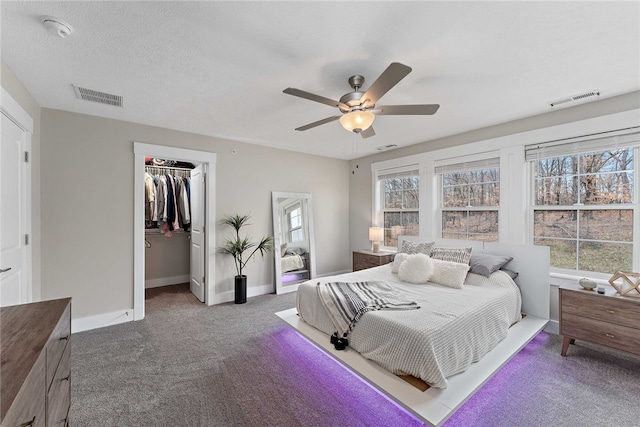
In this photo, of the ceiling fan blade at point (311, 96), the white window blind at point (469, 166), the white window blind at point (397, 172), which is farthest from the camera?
the white window blind at point (397, 172)

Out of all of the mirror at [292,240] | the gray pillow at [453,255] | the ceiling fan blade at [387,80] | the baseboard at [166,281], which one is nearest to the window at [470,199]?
the gray pillow at [453,255]

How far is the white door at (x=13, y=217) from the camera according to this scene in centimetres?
212

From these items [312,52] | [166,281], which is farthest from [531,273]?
[166,281]

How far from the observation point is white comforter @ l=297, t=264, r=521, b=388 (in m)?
1.82

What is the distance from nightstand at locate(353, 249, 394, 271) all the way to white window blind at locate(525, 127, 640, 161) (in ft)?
7.64

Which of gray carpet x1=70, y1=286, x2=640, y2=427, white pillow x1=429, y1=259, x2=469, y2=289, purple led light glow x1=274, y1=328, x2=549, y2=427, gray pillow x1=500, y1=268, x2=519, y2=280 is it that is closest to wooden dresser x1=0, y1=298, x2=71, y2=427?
gray carpet x1=70, y1=286, x2=640, y2=427

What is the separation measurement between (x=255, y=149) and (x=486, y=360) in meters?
4.01

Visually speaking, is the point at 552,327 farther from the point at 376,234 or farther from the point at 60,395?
the point at 60,395

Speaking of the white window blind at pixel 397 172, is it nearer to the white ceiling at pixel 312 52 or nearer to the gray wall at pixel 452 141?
the gray wall at pixel 452 141

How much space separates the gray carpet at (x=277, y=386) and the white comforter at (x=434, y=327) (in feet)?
0.97

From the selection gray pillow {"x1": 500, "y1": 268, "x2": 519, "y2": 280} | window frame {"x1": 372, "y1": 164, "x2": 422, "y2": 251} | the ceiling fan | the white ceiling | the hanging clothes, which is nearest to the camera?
the white ceiling

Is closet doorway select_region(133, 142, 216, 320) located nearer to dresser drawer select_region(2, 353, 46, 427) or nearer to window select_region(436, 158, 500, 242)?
dresser drawer select_region(2, 353, 46, 427)

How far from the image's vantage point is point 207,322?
3.39 m

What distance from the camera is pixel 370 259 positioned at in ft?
15.1
